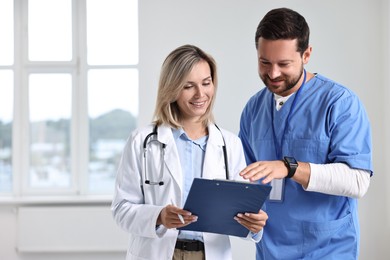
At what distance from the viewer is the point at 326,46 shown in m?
3.62

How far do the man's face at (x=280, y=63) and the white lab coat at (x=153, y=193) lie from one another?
0.31 meters

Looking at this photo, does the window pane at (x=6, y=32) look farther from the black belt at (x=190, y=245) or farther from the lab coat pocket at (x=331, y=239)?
the lab coat pocket at (x=331, y=239)

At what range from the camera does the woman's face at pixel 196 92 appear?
1666 millimetres

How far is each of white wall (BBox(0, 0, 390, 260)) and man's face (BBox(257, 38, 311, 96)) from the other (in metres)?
1.94

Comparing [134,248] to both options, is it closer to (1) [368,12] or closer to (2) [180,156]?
(2) [180,156]

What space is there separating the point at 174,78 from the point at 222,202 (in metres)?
0.48

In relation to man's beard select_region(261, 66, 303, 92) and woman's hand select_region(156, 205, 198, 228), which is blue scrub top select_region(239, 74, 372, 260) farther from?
woman's hand select_region(156, 205, 198, 228)

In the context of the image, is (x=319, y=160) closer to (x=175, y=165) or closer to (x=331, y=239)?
(x=331, y=239)

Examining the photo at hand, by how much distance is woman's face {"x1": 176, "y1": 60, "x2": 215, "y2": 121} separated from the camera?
1666 millimetres

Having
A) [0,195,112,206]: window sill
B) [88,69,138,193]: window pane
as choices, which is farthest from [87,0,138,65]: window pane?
[0,195,112,206]: window sill

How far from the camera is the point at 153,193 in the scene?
1.62m

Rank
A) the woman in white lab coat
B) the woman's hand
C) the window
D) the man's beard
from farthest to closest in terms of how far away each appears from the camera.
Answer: the window, the man's beard, the woman in white lab coat, the woman's hand

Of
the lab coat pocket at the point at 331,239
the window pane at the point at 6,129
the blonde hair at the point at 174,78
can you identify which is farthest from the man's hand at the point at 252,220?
the window pane at the point at 6,129

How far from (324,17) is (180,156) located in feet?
7.88
